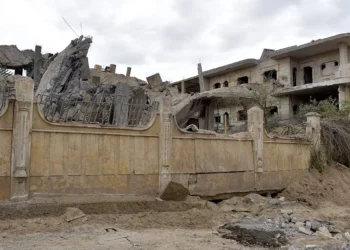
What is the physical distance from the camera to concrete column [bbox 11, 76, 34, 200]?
23.9 ft

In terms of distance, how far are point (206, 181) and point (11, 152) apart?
17.0 feet

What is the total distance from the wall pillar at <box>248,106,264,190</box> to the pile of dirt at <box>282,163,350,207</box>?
1437mm

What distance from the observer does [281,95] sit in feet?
82.5

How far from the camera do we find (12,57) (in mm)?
28031

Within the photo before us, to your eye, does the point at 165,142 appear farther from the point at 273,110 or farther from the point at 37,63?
the point at 37,63

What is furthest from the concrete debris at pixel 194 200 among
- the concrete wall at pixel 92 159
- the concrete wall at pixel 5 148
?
the concrete wall at pixel 5 148

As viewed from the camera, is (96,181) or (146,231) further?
(96,181)

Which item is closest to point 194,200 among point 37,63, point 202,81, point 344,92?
point 344,92

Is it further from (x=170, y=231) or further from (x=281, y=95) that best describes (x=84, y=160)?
(x=281, y=95)

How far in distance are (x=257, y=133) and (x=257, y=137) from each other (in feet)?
0.43

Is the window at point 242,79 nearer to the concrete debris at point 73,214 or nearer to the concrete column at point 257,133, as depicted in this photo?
the concrete column at point 257,133

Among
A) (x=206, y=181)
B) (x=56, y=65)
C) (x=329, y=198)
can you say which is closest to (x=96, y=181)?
(x=206, y=181)

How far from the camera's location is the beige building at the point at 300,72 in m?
22.3

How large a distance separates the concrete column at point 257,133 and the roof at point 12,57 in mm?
22528
